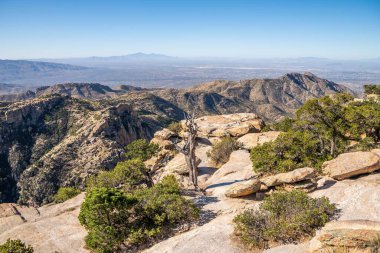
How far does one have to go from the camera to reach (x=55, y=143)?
9200 centimetres

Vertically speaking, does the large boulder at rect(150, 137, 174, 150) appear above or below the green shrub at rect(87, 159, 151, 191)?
below

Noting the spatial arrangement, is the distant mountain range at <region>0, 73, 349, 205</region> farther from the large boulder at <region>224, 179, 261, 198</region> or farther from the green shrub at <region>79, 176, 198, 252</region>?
the large boulder at <region>224, 179, 261, 198</region>

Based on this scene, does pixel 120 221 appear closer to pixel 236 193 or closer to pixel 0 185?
pixel 236 193

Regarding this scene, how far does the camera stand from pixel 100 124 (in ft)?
295

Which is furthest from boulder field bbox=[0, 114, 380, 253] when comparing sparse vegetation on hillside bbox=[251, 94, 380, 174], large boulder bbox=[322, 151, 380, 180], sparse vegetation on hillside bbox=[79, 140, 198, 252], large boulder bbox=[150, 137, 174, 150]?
large boulder bbox=[150, 137, 174, 150]

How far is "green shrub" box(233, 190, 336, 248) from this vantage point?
58.4 ft

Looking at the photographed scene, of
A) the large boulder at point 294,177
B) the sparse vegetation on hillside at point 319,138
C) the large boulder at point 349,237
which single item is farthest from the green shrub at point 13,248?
the sparse vegetation on hillside at point 319,138

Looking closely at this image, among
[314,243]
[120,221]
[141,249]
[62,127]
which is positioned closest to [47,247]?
[120,221]

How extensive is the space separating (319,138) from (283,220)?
15.7 metres

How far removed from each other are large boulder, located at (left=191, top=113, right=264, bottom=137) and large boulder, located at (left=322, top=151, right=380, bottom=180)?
25.9 metres

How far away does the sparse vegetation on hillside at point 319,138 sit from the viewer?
2862 centimetres

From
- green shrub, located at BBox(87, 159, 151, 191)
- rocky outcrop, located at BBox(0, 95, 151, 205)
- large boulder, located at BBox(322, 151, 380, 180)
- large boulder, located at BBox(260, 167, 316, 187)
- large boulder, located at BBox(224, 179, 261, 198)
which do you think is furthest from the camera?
rocky outcrop, located at BBox(0, 95, 151, 205)

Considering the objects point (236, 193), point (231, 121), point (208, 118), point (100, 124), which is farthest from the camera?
point (100, 124)

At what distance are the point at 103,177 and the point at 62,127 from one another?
241 ft
